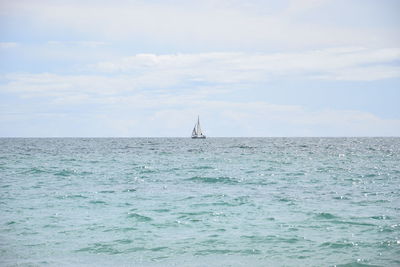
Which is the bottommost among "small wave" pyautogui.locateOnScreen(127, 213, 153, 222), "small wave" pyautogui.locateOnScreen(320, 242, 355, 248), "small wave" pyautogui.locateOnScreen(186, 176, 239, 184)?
"small wave" pyautogui.locateOnScreen(320, 242, 355, 248)

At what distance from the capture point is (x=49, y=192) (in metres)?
27.6

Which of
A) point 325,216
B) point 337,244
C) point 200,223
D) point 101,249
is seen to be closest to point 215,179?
point 325,216

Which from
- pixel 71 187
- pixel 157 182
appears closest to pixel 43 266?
pixel 71 187

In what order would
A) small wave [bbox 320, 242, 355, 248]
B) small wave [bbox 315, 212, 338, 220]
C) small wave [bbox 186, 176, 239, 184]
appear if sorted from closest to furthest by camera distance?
small wave [bbox 320, 242, 355, 248] < small wave [bbox 315, 212, 338, 220] < small wave [bbox 186, 176, 239, 184]

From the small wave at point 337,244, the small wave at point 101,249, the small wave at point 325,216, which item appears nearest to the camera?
the small wave at point 101,249

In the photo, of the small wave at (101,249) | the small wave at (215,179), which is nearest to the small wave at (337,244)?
the small wave at (101,249)

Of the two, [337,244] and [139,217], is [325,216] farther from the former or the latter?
[139,217]

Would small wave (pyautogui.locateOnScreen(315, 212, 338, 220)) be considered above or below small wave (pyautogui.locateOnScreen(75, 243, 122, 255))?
above

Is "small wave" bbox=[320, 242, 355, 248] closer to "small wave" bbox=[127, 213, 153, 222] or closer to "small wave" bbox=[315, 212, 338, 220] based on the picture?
"small wave" bbox=[315, 212, 338, 220]

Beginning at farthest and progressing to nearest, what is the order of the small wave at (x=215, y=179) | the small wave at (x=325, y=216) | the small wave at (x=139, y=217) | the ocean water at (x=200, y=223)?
the small wave at (x=215, y=179)
the small wave at (x=325, y=216)
the small wave at (x=139, y=217)
the ocean water at (x=200, y=223)

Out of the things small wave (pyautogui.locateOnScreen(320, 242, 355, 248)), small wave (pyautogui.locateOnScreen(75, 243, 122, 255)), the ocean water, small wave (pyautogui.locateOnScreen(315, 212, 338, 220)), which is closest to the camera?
the ocean water

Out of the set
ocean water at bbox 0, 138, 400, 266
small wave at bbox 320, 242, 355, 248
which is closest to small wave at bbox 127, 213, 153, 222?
ocean water at bbox 0, 138, 400, 266

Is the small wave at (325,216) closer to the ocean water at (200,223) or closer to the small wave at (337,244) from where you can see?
the ocean water at (200,223)

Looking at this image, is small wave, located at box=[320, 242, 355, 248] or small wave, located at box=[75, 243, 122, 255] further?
small wave, located at box=[320, 242, 355, 248]
